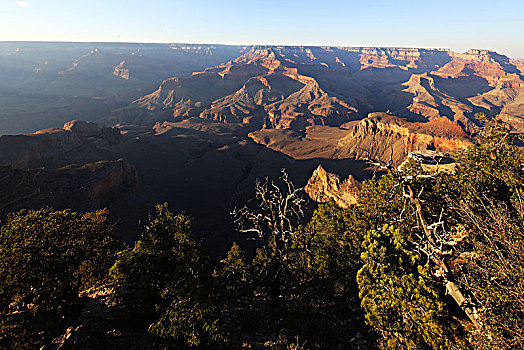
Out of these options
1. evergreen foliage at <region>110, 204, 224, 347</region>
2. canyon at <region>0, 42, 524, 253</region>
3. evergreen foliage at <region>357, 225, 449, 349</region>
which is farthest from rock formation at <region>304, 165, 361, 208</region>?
evergreen foliage at <region>110, 204, 224, 347</region>

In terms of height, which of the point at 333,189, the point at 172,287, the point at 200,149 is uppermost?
the point at 172,287

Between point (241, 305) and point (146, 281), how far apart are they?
8.40 metres

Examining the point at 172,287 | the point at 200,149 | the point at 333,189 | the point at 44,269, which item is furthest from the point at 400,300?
the point at 200,149

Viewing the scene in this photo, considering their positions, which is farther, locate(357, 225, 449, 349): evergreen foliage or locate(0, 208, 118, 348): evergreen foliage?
locate(0, 208, 118, 348): evergreen foliage

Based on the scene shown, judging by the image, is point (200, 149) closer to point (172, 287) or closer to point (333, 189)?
point (333, 189)

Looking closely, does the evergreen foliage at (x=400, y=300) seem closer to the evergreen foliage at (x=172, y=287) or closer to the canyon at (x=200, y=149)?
the canyon at (x=200, y=149)

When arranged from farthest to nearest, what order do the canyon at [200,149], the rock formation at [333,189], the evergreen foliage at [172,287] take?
the canyon at [200,149] → the rock formation at [333,189] → the evergreen foliage at [172,287]

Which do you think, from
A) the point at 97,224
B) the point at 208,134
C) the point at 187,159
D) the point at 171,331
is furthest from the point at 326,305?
the point at 208,134

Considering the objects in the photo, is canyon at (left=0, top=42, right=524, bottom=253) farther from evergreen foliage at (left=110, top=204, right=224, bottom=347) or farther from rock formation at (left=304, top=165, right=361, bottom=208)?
evergreen foliage at (left=110, top=204, right=224, bottom=347)

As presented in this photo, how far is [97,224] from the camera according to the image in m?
19.3

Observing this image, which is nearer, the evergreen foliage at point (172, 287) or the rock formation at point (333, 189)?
the evergreen foliage at point (172, 287)

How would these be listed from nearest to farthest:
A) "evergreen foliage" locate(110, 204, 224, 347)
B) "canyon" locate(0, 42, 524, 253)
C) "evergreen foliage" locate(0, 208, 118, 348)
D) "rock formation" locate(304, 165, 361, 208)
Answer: "evergreen foliage" locate(110, 204, 224, 347) → "evergreen foliage" locate(0, 208, 118, 348) → "rock formation" locate(304, 165, 361, 208) → "canyon" locate(0, 42, 524, 253)

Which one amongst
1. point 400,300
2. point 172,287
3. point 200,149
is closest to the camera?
point 400,300

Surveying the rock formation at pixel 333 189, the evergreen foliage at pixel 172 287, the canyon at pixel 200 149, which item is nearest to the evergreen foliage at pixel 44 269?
the evergreen foliage at pixel 172 287
